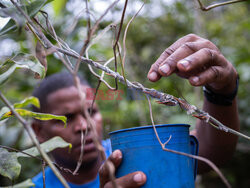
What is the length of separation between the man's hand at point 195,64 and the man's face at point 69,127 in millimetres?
665

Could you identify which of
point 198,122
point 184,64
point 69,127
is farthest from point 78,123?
point 184,64

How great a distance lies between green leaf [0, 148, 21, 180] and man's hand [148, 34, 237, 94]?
1.06ft

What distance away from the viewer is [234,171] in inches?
87.2

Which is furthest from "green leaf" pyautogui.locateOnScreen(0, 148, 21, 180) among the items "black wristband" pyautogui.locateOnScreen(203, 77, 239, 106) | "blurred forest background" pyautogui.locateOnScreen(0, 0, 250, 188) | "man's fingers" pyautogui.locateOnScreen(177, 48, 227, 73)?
"blurred forest background" pyautogui.locateOnScreen(0, 0, 250, 188)

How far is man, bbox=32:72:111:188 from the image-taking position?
120 cm

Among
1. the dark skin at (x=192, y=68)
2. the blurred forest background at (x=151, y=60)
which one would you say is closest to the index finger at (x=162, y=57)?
the dark skin at (x=192, y=68)

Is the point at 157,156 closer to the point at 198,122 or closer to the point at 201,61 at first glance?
the point at 201,61

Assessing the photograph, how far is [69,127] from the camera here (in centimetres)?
120

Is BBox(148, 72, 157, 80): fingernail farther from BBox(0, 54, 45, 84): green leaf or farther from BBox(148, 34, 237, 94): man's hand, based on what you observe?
BBox(0, 54, 45, 84): green leaf

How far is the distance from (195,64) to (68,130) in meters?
0.82

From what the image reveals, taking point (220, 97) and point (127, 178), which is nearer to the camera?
point (127, 178)

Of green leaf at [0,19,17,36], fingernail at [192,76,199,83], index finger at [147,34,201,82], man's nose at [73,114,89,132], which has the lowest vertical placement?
man's nose at [73,114,89,132]

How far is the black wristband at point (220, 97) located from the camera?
2.43ft

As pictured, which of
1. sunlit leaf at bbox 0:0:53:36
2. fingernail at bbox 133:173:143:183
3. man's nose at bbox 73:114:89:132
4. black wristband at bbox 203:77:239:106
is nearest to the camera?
sunlit leaf at bbox 0:0:53:36
